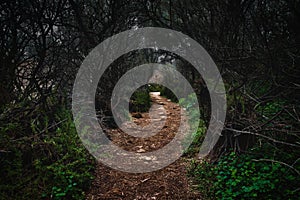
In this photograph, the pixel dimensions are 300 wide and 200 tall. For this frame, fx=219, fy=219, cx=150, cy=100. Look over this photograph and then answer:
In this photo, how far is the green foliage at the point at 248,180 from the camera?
7.36 feet

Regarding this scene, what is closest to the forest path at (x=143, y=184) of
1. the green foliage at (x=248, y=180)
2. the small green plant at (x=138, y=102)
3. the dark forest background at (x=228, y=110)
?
the dark forest background at (x=228, y=110)

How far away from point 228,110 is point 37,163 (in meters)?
2.55

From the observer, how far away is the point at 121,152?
13.1ft

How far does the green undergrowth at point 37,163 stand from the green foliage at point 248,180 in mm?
1613

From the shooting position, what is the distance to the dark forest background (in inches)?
95.5

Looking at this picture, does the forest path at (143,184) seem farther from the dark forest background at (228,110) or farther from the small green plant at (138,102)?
the small green plant at (138,102)

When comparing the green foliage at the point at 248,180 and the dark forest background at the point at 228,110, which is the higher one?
the dark forest background at the point at 228,110

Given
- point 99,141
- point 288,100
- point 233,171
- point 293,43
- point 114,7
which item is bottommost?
point 233,171

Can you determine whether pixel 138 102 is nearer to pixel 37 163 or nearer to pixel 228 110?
pixel 228 110

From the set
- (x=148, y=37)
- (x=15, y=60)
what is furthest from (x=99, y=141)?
(x=148, y=37)

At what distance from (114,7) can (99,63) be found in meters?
1.28

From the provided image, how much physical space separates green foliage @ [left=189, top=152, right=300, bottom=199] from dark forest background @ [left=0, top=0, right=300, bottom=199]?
10 millimetres

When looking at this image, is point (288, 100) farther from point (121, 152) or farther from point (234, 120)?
point (121, 152)

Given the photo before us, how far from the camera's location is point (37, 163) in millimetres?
2658
